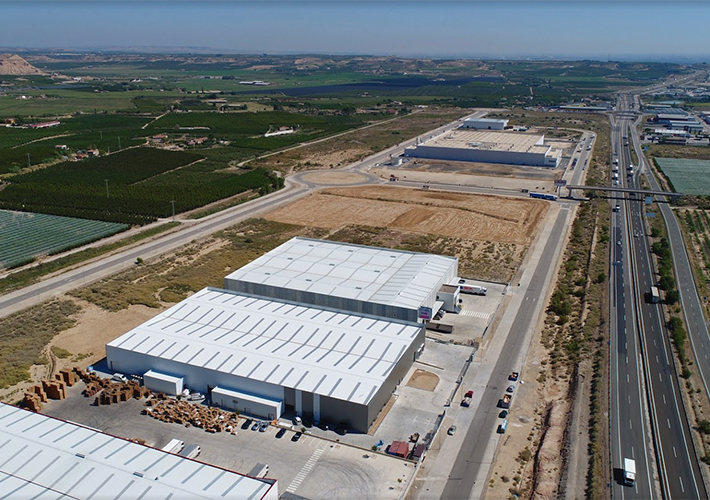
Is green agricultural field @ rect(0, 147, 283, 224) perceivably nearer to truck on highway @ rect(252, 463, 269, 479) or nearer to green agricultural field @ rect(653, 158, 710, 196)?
truck on highway @ rect(252, 463, 269, 479)

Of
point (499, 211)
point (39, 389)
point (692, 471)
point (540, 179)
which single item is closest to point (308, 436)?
point (39, 389)

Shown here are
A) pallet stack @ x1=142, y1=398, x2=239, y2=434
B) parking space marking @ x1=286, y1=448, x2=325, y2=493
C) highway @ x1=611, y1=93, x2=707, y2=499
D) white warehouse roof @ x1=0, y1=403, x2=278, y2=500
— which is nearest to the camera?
white warehouse roof @ x1=0, y1=403, x2=278, y2=500

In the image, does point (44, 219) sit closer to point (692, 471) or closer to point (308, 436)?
point (308, 436)

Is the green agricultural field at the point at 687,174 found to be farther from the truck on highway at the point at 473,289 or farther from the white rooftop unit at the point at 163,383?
the white rooftop unit at the point at 163,383

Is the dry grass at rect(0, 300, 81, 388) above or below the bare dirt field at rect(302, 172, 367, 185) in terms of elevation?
below

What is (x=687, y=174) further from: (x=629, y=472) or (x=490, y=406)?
(x=629, y=472)

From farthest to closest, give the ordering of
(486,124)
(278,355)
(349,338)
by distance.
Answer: (486,124), (349,338), (278,355)

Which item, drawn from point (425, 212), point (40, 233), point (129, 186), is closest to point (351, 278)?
point (425, 212)

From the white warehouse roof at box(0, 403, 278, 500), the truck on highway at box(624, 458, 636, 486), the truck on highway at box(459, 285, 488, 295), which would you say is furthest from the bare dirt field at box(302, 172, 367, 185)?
the truck on highway at box(624, 458, 636, 486)
